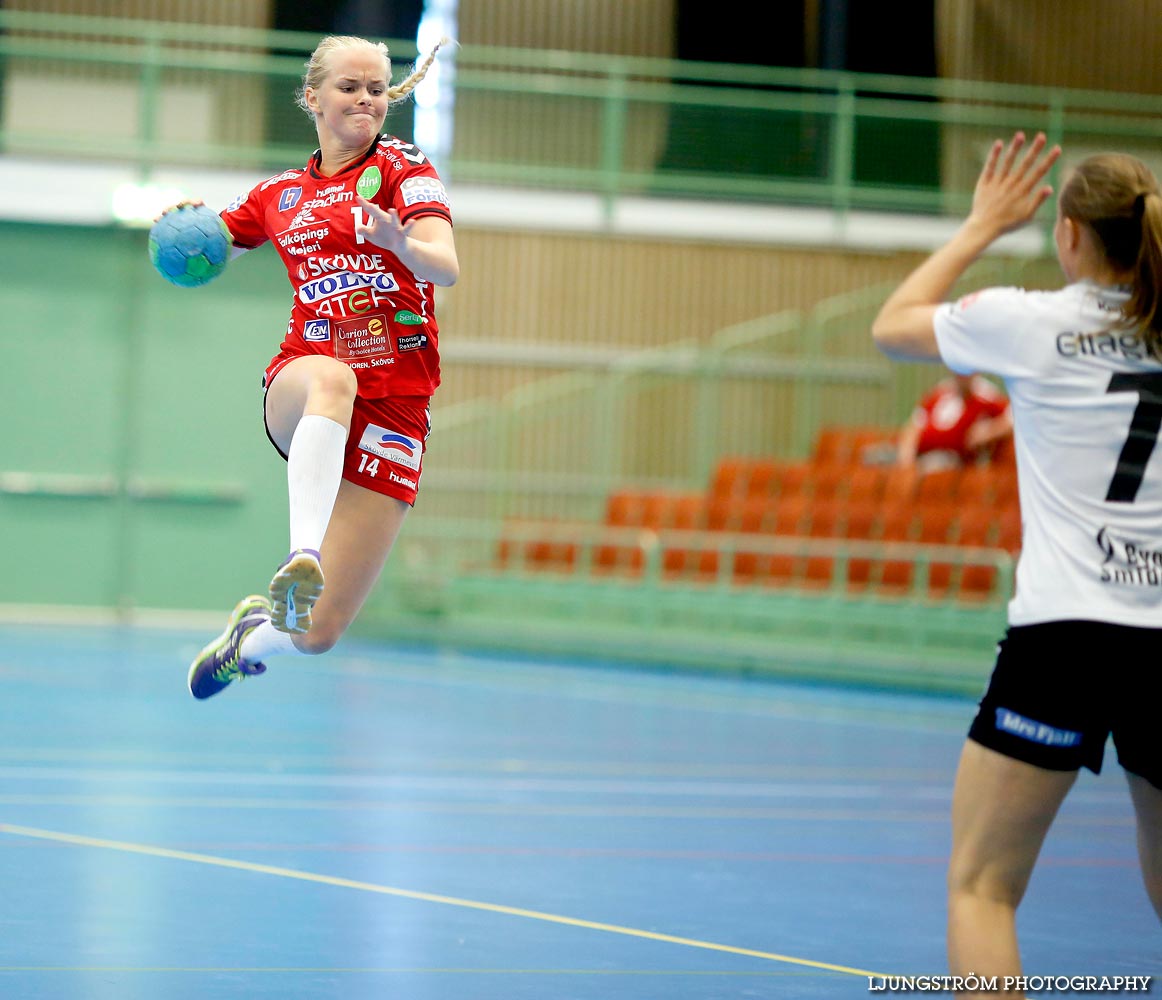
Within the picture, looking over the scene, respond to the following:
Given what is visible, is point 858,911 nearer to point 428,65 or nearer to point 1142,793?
point 1142,793

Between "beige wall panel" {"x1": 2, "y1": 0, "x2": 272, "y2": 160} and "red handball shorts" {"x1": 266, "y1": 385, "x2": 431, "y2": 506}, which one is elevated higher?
"beige wall panel" {"x1": 2, "y1": 0, "x2": 272, "y2": 160}

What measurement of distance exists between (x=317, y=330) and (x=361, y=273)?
8.5 inches

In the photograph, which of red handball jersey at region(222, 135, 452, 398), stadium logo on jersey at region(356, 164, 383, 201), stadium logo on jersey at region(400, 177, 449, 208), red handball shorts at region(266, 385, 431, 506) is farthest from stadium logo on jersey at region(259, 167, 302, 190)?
red handball shorts at region(266, 385, 431, 506)

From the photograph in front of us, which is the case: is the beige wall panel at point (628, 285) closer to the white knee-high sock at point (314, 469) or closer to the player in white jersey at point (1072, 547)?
the white knee-high sock at point (314, 469)

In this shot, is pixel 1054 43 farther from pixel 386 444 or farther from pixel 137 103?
pixel 386 444

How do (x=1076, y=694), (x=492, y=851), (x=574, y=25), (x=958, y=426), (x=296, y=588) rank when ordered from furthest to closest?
(x=574, y=25) → (x=958, y=426) → (x=492, y=851) → (x=296, y=588) → (x=1076, y=694)

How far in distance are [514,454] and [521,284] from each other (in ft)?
6.00

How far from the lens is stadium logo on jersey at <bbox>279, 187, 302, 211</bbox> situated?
15.6ft

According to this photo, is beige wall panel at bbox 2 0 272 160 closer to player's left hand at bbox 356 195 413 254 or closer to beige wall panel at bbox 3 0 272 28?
beige wall panel at bbox 3 0 272 28

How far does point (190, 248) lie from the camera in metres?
4.79

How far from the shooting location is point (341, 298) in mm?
4645

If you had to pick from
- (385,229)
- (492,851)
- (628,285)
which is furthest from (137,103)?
(385,229)

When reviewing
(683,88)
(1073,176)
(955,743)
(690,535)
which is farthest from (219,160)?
(1073,176)

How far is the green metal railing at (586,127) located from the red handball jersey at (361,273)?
11.9 meters
